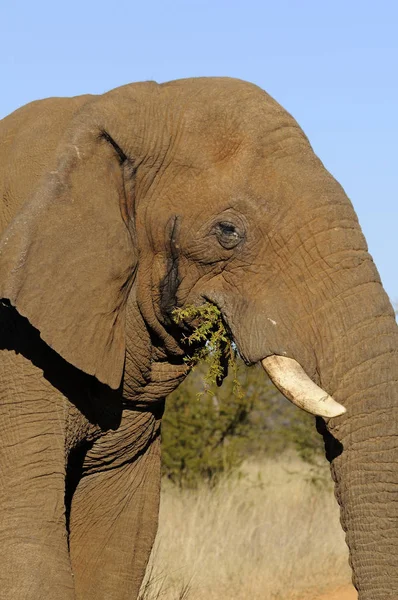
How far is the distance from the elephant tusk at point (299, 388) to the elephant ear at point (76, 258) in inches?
26.7

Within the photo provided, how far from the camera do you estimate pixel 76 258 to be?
5.50 meters

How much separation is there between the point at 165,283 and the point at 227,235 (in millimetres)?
359

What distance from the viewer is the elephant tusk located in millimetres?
4992

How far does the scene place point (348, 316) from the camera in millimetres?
5203

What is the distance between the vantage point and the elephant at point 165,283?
513 cm

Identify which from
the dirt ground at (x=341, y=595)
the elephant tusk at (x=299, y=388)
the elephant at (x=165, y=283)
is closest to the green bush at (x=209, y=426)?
the dirt ground at (x=341, y=595)

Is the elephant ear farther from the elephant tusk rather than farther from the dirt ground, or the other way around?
the dirt ground

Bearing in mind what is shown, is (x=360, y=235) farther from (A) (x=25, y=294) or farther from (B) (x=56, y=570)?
(B) (x=56, y=570)

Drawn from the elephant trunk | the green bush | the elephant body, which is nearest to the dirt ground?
the elephant body

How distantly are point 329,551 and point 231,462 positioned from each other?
4.04 metres

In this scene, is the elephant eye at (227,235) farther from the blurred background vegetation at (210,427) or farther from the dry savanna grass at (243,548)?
the blurred background vegetation at (210,427)

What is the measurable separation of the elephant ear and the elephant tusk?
679 mm

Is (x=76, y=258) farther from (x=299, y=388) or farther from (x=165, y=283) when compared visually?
(x=299, y=388)

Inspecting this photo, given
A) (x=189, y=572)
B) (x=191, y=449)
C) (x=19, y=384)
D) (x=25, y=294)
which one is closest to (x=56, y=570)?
(x=19, y=384)
